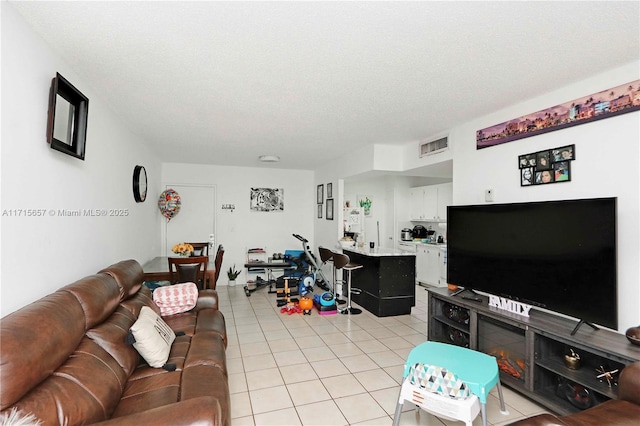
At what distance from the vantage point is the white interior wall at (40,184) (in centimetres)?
163

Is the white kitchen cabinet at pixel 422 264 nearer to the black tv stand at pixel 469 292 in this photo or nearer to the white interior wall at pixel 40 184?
the black tv stand at pixel 469 292

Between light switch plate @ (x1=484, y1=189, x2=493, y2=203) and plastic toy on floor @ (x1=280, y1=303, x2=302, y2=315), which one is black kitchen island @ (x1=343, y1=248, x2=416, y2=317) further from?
light switch plate @ (x1=484, y1=189, x2=493, y2=203)

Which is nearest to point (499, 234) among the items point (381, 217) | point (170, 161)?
point (381, 217)

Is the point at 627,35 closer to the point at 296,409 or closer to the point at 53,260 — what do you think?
the point at 296,409

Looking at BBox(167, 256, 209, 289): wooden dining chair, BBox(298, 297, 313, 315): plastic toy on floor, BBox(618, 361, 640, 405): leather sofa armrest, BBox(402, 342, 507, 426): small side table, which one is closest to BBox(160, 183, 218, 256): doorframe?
BBox(167, 256, 209, 289): wooden dining chair

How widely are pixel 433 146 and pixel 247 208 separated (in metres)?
4.09

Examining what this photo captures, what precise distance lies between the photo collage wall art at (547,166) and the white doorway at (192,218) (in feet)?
17.8

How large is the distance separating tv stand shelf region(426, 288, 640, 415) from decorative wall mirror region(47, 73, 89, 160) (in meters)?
3.38

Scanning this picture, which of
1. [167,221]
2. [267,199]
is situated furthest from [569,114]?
[167,221]

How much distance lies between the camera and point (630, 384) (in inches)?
67.6

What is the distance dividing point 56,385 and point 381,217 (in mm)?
6842

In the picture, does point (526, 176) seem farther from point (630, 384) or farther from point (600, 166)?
point (630, 384)

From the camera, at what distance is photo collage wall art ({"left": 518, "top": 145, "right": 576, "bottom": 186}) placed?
259 cm

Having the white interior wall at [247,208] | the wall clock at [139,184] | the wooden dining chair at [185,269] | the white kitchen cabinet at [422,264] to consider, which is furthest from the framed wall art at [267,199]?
the white kitchen cabinet at [422,264]
